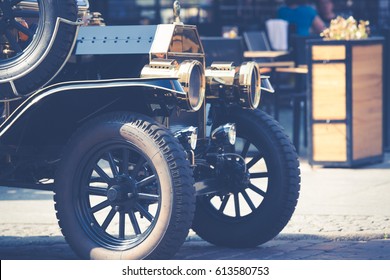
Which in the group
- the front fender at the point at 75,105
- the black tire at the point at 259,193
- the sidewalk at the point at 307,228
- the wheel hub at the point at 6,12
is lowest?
the sidewalk at the point at 307,228

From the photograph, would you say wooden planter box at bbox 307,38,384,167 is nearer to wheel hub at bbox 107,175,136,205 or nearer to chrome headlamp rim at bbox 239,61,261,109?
chrome headlamp rim at bbox 239,61,261,109

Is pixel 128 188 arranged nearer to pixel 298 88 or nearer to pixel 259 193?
pixel 259 193

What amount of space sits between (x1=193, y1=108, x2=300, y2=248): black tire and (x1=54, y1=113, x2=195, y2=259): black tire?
782 millimetres

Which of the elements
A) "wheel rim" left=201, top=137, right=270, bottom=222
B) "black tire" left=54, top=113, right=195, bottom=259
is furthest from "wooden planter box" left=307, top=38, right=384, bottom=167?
"black tire" left=54, top=113, right=195, bottom=259

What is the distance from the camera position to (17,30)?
5.99m

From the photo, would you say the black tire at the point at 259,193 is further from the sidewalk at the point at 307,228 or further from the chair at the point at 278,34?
the chair at the point at 278,34

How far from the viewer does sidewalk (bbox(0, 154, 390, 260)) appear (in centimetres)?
619

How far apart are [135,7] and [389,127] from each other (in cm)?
556

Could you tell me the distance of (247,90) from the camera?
6.16 meters

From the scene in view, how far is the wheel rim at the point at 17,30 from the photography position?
5.72 meters

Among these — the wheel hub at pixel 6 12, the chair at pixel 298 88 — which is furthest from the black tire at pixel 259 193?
the chair at pixel 298 88

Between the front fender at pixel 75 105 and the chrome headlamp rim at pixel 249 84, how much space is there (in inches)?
20.4

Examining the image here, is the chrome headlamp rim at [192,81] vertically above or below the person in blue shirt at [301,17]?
below
